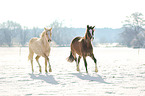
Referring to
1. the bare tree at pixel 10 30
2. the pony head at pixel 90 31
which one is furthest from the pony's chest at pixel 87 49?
the bare tree at pixel 10 30

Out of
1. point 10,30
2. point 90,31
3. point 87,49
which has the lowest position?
point 87,49

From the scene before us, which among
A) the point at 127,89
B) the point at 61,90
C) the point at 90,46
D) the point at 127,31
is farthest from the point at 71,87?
the point at 127,31

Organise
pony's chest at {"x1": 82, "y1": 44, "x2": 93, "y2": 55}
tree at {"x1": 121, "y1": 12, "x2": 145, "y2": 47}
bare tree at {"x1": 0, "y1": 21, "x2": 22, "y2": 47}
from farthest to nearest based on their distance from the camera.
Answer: bare tree at {"x1": 0, "y1": 21, "x2": 22, "y2": 47} → tree at {"x1": 121, "y1": 12, "x2": 145, "y2": 47} → pony's chest at {"x1": 82, "y1": 44, "x2": 93, "y2": 55}

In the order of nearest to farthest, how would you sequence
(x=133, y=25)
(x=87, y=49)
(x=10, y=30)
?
(x=87, y=49) < (x=133, y=25) < (x=10, y=30)

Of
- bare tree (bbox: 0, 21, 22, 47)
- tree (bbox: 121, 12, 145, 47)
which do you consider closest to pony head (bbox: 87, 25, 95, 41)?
tree (bbox: 121, 12, 145, 47)

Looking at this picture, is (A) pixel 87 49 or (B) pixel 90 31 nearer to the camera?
(B) pixel 90 31

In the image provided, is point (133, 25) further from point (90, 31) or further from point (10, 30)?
point (90, 31)

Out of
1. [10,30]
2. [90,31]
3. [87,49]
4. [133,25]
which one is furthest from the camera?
[10,30]

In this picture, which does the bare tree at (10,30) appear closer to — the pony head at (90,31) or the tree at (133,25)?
the tree at (133,25)

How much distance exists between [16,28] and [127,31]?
44.6m

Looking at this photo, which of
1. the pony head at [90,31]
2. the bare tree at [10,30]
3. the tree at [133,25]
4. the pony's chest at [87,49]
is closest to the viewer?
the pony head at [90,31]

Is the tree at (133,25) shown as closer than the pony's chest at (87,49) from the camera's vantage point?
No

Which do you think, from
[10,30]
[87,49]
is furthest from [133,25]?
[87,49]

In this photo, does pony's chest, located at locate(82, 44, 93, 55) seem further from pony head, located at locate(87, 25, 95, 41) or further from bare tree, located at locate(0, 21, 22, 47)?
bare tree, located at locate(0, 21, 22, 47)
